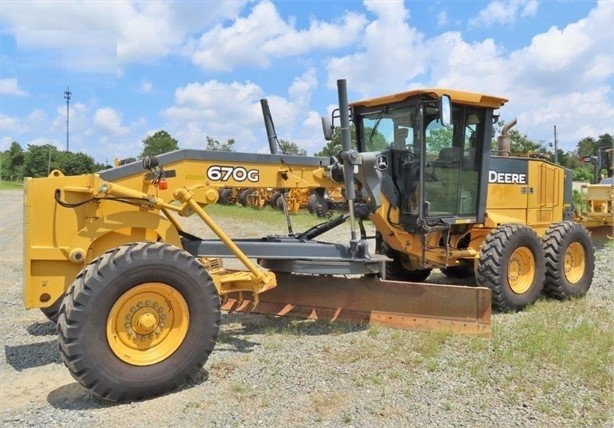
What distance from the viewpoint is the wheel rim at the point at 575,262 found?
7.64 m

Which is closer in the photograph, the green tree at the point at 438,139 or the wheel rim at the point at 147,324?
the wheel rim at the point at 147,324

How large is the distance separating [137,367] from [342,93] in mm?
3008

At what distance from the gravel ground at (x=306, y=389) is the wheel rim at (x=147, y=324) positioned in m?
0.36

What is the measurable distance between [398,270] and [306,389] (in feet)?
13.0

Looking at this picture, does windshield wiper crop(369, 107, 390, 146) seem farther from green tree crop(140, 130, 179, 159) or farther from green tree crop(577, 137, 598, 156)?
green tree crop(577, 137, 598, 156)

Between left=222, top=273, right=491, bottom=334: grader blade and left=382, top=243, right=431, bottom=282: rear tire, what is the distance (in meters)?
1.88

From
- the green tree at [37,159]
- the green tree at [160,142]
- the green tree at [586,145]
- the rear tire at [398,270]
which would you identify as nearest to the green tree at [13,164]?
the green tree at [37,159]

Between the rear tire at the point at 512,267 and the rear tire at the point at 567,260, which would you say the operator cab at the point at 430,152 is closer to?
the rear tire at the point at 512,267

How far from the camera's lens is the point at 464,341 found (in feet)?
17.3

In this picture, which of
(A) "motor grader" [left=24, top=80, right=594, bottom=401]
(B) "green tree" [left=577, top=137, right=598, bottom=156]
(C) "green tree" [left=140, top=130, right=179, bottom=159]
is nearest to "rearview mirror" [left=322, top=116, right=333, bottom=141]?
(A) "motor grader" [left=24, top=80, right=594, bottom=401]

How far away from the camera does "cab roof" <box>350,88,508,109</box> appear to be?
6391 millimetres

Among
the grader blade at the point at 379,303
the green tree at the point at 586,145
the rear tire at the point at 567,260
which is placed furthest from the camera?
the green tree at the point at 586,145

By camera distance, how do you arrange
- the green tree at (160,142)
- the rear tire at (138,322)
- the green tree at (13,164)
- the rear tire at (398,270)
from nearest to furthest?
the rear tire at (138,322) < the rear tire at (398,270) < the green tree at (160,142) < the green tree at (13,164)

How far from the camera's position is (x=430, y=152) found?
6656mm
